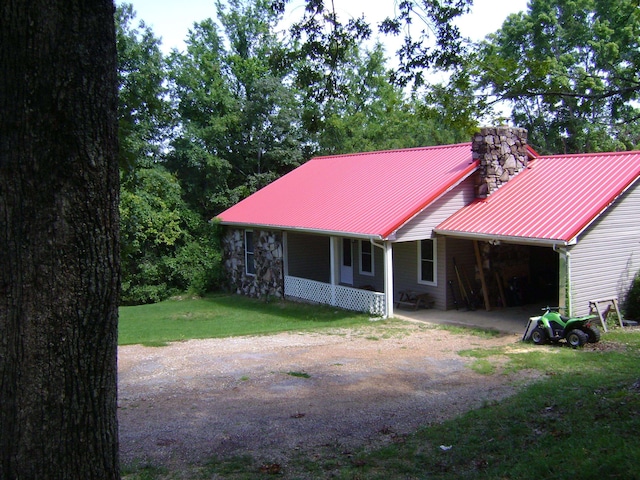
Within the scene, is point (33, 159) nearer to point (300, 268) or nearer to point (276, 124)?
point (300, 268)

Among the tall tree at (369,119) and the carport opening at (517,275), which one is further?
the tall tree at (369,119)

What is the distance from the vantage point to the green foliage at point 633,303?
15.8 metres

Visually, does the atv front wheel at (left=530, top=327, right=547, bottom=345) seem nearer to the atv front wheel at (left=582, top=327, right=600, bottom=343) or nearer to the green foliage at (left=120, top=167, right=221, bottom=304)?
Answer: the atv front wheel at (left=582, top=327, right=600, bottom=343)

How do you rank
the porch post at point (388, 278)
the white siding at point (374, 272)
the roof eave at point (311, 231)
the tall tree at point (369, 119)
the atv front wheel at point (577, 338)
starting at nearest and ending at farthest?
1. the atv front wheel at point (577, 338)
2. the roof eave at point (311, 231)
3. the porch post at point (388, 278)
4. the white siding at point (374, 272)
5. the tall tree at point (369, 119)

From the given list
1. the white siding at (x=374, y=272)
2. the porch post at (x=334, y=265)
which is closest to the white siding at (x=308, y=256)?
the white siding at (x=374, y=272)

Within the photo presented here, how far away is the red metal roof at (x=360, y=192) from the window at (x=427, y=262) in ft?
4.92

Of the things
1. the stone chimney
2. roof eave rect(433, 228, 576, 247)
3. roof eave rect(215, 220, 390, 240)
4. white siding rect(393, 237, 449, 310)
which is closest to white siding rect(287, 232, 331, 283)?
roof eave rect(215, 220, 390, 240)

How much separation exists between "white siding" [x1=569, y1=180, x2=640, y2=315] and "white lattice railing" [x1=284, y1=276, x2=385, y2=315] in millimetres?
4874

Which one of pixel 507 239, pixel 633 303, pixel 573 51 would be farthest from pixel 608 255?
pixel 573 51

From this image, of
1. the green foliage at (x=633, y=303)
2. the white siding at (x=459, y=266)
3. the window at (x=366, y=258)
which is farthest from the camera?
the window at (x=366, y=258)

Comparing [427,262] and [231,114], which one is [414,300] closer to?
[427,262]

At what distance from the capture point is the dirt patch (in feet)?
22.8

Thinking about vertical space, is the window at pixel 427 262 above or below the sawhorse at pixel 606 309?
above

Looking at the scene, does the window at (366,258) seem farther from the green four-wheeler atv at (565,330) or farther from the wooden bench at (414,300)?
the green four-wheeler atv at (565,330)
